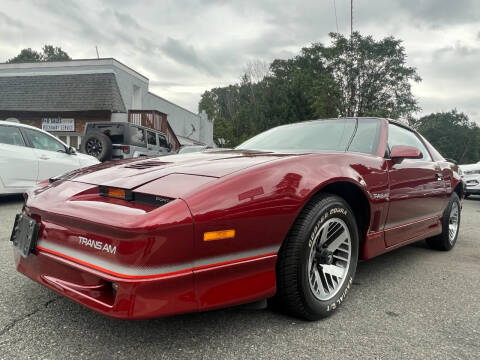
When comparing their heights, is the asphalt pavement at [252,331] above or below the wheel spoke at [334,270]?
below

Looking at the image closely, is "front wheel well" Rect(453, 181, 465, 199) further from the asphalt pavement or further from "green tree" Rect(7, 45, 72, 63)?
"green tree" Rect(7, 45, 72, 63)

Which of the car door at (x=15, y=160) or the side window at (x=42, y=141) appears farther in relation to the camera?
the side window at (x=42, y=141)

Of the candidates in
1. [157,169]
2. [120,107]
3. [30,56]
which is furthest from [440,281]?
[30,56]

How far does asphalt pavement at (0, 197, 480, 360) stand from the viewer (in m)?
1.62

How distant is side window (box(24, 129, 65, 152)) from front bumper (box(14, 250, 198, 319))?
5.09 m

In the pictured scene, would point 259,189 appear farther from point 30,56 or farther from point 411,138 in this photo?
point 30,56

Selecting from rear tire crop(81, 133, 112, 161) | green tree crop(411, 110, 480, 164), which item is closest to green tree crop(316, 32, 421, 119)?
rear tire crop(81, 133, 112, 161)

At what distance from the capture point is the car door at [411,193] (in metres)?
2.60

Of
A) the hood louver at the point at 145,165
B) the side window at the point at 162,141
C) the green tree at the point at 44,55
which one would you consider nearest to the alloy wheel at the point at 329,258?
the hood louver at the point at 145,165

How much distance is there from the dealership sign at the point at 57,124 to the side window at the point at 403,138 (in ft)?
53.8

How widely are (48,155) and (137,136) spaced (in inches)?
179

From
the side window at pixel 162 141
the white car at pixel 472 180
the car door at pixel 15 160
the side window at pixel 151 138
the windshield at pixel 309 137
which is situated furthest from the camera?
the side window at pixel 162 141

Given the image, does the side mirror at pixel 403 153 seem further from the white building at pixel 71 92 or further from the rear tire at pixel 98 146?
the white building at pixel 71 92

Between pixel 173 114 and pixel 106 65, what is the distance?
5.96 metres
